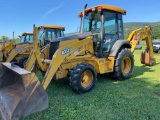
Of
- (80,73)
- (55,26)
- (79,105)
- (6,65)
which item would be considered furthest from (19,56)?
(79,105)

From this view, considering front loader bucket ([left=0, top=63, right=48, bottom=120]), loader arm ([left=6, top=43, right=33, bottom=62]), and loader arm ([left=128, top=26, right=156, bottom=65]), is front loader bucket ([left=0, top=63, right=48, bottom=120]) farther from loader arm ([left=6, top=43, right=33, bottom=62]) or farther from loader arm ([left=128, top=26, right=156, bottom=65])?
loader arm ([left=6, top=43, right=33, bottom=62])

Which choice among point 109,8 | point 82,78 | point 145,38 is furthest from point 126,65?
point 145,38

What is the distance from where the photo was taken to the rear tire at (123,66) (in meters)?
6.00

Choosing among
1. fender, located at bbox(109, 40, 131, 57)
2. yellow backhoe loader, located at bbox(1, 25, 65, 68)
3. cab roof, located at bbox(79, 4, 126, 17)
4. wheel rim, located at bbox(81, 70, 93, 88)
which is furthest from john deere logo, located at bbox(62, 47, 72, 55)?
yellow backhoe loader, located at bbox(1, 25, 65, 68)

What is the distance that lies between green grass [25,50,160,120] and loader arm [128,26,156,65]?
2.55 m

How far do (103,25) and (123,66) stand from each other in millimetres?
1743

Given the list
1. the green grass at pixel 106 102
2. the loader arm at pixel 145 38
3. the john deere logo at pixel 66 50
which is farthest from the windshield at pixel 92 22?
the loader arm at pixel 145 38

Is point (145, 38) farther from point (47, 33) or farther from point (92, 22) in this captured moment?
point (47, 33)

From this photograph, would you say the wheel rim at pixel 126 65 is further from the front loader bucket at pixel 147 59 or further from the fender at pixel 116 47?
the front loader bucket at pixel 147 59

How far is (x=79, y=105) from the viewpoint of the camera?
13.3 ft

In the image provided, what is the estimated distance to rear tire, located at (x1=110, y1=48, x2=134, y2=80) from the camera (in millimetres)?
6004

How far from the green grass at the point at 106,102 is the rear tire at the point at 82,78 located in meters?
0.17

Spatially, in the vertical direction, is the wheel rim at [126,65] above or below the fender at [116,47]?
below

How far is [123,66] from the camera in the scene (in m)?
6.64
